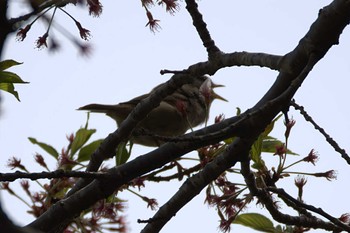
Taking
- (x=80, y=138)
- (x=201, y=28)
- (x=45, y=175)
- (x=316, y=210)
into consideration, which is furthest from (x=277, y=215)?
(x=80, y=138)

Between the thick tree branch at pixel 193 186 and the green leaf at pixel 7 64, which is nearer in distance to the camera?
the thick tree branch at pixel 193 186

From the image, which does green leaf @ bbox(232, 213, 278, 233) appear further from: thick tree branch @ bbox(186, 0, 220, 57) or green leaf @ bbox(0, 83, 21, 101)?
green leaf @ bbox(0, 83, 21, 101)

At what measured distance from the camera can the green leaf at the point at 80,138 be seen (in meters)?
4.52

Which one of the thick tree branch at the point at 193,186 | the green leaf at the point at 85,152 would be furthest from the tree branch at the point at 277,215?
the green leaf at the point at 85,152

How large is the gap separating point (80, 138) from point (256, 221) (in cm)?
171

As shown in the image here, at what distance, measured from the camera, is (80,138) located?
179 inches

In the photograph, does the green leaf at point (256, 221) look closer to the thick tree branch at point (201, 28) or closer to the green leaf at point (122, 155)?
the green leaf at point (122, 155)

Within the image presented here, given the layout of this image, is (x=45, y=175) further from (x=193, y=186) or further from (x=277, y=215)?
(x=277, y=215)

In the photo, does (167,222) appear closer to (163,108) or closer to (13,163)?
(13,163)

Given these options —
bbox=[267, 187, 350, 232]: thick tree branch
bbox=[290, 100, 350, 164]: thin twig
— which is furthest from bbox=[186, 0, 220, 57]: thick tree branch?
bbox=[267, 187, 350, 232]: thick tree branch

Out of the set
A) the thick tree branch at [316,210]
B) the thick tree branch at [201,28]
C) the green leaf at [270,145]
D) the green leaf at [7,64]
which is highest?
the green leaf at [7,64]

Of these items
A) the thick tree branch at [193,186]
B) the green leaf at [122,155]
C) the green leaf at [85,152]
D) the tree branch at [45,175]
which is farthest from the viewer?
the green leaf at [85,152]

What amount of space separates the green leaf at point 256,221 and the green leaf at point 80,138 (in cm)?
156

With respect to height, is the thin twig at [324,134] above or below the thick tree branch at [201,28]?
below
